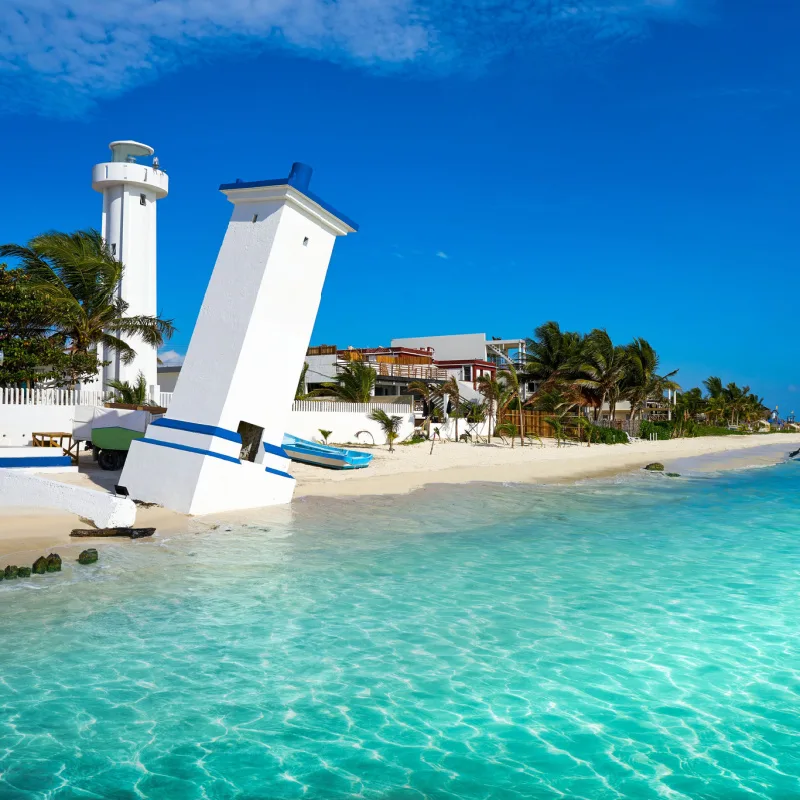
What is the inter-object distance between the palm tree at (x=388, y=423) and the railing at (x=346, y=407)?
14.8 inches

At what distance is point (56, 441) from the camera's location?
19.4 metres

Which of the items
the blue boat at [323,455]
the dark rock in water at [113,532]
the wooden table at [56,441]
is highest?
the wooden table at [56,441]

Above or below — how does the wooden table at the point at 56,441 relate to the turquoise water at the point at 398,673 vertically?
above

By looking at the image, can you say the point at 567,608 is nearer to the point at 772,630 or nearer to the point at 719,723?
the point at 772,630

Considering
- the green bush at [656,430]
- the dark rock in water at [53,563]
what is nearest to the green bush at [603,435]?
the green bush at [656,430]

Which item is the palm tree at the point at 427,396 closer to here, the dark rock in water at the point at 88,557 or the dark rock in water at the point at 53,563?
the dark rock in water at the point at 88,557

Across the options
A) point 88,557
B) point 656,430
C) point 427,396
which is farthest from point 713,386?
point 88,557

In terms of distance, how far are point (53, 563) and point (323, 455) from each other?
12.7 meters

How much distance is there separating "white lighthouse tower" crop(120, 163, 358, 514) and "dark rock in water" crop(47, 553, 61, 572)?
3.66 metres

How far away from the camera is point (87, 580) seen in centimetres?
878

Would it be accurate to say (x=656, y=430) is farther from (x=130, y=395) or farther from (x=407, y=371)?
(x=130, y=395)

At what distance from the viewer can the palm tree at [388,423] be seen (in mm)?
27378

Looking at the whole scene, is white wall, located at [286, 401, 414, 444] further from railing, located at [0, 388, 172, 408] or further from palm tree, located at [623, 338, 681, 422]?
palm tree, located at [623, 338, 681, 422]

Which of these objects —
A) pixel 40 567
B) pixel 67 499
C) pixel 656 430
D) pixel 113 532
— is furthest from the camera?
pixel 656 430
